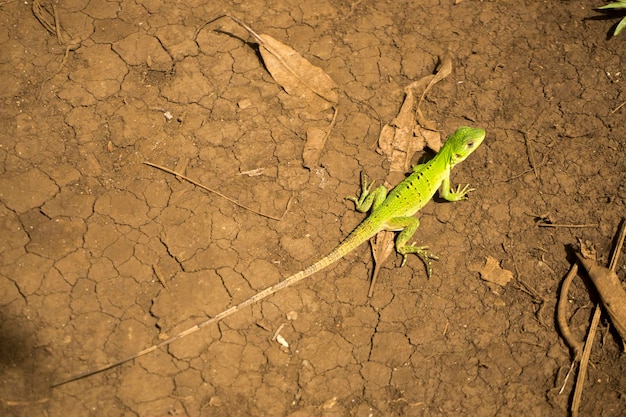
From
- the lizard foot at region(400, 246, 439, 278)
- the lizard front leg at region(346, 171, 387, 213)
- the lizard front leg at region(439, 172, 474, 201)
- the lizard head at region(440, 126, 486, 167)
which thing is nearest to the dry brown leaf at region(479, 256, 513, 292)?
the lizard foot at region(400, 246, 439, 278)

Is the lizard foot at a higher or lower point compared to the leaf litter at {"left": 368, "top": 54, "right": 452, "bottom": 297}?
lower

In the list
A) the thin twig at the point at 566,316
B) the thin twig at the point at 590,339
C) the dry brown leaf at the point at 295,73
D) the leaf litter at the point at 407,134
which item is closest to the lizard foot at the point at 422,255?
the leaf litter at the point at 407,134

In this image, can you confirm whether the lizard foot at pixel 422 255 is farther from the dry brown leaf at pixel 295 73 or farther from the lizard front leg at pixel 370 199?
the dry brown leaf at pixel 295 73

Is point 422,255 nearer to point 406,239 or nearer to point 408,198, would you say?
point 406,239

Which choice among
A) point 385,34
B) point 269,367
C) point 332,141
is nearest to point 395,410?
point 269,367

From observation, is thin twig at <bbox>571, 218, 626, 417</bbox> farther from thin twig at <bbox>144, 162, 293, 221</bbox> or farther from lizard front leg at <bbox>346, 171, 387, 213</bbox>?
thin twig at <bbox>144, 162, 293, 221</bbox>

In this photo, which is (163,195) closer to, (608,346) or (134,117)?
(134,117)
